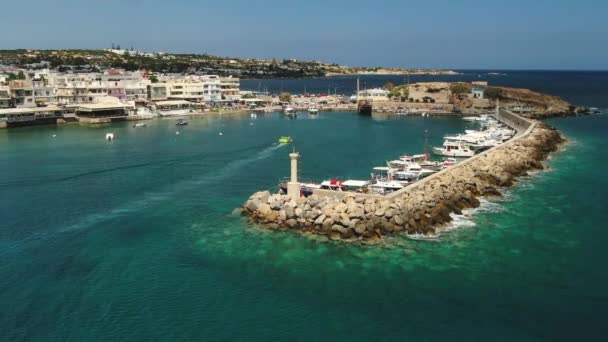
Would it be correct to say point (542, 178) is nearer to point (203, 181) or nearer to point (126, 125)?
point (203, 181)

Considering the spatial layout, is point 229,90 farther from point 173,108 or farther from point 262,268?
point 262,268

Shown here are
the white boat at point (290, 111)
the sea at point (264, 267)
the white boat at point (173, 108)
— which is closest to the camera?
the sea at point (264, 267)

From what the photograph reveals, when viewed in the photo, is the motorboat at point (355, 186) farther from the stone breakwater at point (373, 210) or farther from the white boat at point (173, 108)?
the white boat at point (173, 108)

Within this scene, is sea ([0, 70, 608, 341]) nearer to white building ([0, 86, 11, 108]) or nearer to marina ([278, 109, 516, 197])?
marina ([278, 109, 516, 197])

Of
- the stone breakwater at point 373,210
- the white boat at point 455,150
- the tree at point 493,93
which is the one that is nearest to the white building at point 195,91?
the tree at point 493,93

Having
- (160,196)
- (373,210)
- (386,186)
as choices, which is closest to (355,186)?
(386,186)

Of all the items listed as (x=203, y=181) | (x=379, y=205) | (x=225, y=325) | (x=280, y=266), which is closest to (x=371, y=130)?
(x=203, y=181)

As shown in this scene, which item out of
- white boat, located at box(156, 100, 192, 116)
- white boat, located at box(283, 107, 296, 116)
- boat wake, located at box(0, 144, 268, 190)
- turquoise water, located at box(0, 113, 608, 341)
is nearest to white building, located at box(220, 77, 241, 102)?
white boat, located at box(156, 100, 192, 116)
